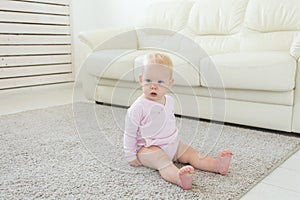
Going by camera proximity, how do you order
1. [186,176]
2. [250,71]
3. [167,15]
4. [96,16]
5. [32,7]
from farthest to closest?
[96,16] → [32,7] → [167,15] → [250,71] → [186,176]

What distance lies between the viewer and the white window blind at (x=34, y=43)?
9.45 feet

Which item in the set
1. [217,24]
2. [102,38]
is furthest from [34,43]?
[217,24]

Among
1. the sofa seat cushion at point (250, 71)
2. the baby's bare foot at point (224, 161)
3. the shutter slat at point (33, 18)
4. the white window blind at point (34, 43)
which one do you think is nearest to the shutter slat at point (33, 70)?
the white window blind at point (34, 43)

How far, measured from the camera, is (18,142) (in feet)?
4.78

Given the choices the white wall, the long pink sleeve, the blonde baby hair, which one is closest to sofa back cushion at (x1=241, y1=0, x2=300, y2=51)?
the blonde baby hair

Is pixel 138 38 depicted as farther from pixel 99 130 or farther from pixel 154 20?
pixel 99 130

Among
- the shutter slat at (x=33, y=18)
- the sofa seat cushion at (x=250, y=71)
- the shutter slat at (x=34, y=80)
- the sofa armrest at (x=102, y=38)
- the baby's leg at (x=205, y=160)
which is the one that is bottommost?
the shutter slat at (x=34, y=80)

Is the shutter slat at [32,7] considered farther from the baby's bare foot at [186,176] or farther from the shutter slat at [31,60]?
the baby's bare foot at [186,176]

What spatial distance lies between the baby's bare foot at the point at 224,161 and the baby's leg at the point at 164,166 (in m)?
0.16

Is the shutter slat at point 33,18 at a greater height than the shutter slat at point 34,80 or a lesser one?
greater

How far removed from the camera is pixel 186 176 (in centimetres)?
94

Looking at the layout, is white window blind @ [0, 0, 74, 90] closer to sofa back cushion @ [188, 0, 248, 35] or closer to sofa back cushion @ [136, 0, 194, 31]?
sofa back cushion @ [136, 0, 194, 31]

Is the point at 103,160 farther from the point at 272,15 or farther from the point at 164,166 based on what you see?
the point at 272,15

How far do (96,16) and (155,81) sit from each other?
8.64 feet
